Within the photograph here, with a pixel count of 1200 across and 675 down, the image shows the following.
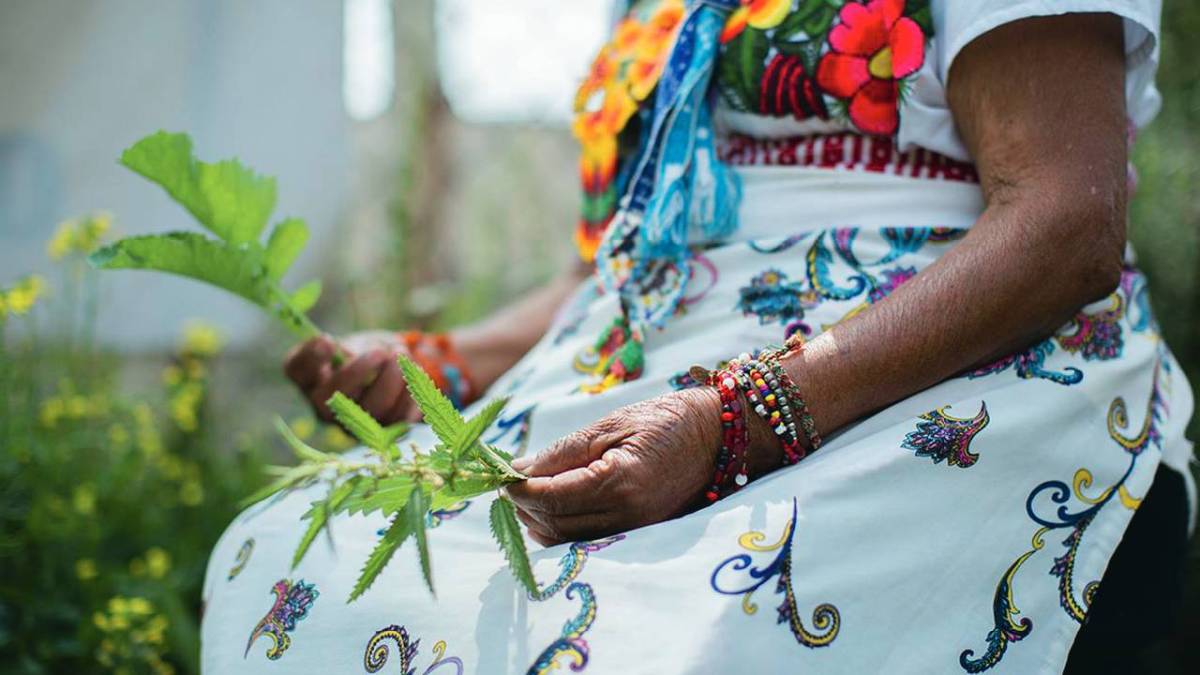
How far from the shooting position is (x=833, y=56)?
1.17m

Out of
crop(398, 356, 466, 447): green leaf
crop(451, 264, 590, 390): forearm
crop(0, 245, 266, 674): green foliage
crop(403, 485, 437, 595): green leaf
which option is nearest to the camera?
crop(403, 485, 437, 595): green leaf

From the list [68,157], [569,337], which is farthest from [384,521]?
[68,157]

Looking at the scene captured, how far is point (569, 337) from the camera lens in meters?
1.42

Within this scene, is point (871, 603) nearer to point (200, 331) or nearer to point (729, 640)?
point (729, 640)

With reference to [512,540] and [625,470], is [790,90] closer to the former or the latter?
[625,470]

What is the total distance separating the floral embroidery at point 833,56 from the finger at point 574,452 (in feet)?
1.64

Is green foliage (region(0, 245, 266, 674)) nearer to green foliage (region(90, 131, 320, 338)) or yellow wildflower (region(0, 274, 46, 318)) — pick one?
yellow wildflower (region(0, 274, 46, 318))

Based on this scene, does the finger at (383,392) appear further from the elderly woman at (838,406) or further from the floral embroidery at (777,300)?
the floral embroidery at (777,300)

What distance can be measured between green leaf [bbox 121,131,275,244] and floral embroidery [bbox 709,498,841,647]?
77cm

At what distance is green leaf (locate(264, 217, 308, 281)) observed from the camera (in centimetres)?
131

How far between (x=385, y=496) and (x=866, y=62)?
29.0 inches

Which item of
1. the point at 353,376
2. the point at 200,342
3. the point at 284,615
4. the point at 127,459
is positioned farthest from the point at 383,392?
the point at 200,342

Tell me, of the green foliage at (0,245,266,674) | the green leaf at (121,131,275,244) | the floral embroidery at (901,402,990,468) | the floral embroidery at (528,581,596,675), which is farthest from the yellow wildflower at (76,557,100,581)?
the floral embroidery at (901,402,990,468)

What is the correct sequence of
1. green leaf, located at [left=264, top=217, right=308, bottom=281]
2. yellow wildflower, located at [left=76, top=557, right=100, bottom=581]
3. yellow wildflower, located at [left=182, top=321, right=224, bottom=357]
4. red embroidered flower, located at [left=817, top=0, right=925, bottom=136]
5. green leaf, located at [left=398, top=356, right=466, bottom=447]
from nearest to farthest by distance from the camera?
1. green leaf, located at [left=398, top=356, right=466, bottom=447]
2. red embroidered flower, located at [left=817, top=0, right=925, bottom=136]
3. green leaf, located at [left=264, top=217, right=308, bottom=281]
4. yellow wildflower, located at [left=76, top=557, right=100, bottom=581]
5. yellow wildflower, located at [left=182, top=321, right=224, bottom=357]
